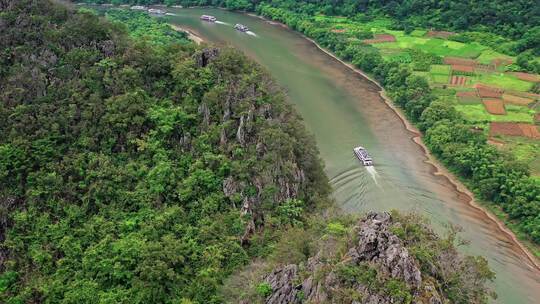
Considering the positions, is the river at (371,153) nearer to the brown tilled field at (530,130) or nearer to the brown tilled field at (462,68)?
the brown tilled field at (462,68)

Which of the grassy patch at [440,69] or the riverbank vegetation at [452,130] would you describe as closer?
the riverbank vegetation at [452,130]

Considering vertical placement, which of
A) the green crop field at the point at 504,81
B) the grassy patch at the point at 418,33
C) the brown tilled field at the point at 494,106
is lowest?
the brown tilled field at the point at 494,106

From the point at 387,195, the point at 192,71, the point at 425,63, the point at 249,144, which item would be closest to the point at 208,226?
the point at 249,144

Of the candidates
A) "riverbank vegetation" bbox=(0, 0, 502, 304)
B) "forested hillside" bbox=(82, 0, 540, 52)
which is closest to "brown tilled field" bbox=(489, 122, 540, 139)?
"forested hillside" bbox=(82, 0, 540, 52)

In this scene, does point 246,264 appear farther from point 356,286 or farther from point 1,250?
point 1,250

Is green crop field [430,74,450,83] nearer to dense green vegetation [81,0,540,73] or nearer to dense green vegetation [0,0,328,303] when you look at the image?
dense green vegetation [81,0,540,73]

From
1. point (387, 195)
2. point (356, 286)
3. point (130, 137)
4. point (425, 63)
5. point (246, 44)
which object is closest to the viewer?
point (356, 286)

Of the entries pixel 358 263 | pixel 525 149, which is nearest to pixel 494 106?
pixel 525 149

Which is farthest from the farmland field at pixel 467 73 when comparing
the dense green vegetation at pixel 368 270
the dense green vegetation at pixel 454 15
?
the dense green vegetation at pixel 368 270
